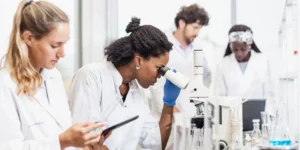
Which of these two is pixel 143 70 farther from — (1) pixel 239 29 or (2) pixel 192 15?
(1) pixel 239 29

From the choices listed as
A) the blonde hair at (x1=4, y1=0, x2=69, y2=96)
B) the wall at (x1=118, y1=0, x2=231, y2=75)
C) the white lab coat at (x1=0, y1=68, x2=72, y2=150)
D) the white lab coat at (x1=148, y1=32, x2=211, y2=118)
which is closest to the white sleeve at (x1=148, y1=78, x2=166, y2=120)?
the white lab coat at (x1=148, y1=32, x2=211, y2=118)

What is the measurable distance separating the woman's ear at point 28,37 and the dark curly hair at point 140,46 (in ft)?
1.98

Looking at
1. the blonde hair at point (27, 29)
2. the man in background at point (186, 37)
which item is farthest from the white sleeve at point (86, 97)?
the man in background at point (186, 37)

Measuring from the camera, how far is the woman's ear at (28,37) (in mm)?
1699

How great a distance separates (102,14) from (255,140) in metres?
1.77

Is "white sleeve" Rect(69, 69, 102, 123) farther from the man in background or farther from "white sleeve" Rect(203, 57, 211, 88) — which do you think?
"white sleeve" Rect(203, 57, 211, 88)

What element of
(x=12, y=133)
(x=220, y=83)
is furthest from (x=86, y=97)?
(x=220, y=83)

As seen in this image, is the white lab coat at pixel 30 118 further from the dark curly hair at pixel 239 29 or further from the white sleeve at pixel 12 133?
the dark curly hair at pixel 239 29

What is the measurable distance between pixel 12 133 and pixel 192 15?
6.68 feet

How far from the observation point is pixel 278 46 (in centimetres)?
342

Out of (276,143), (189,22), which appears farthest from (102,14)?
(276,143)

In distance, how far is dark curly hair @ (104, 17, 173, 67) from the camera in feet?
7.30

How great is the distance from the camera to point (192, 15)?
3.30m

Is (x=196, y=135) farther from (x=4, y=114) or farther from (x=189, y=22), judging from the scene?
(x=189, y=22)
